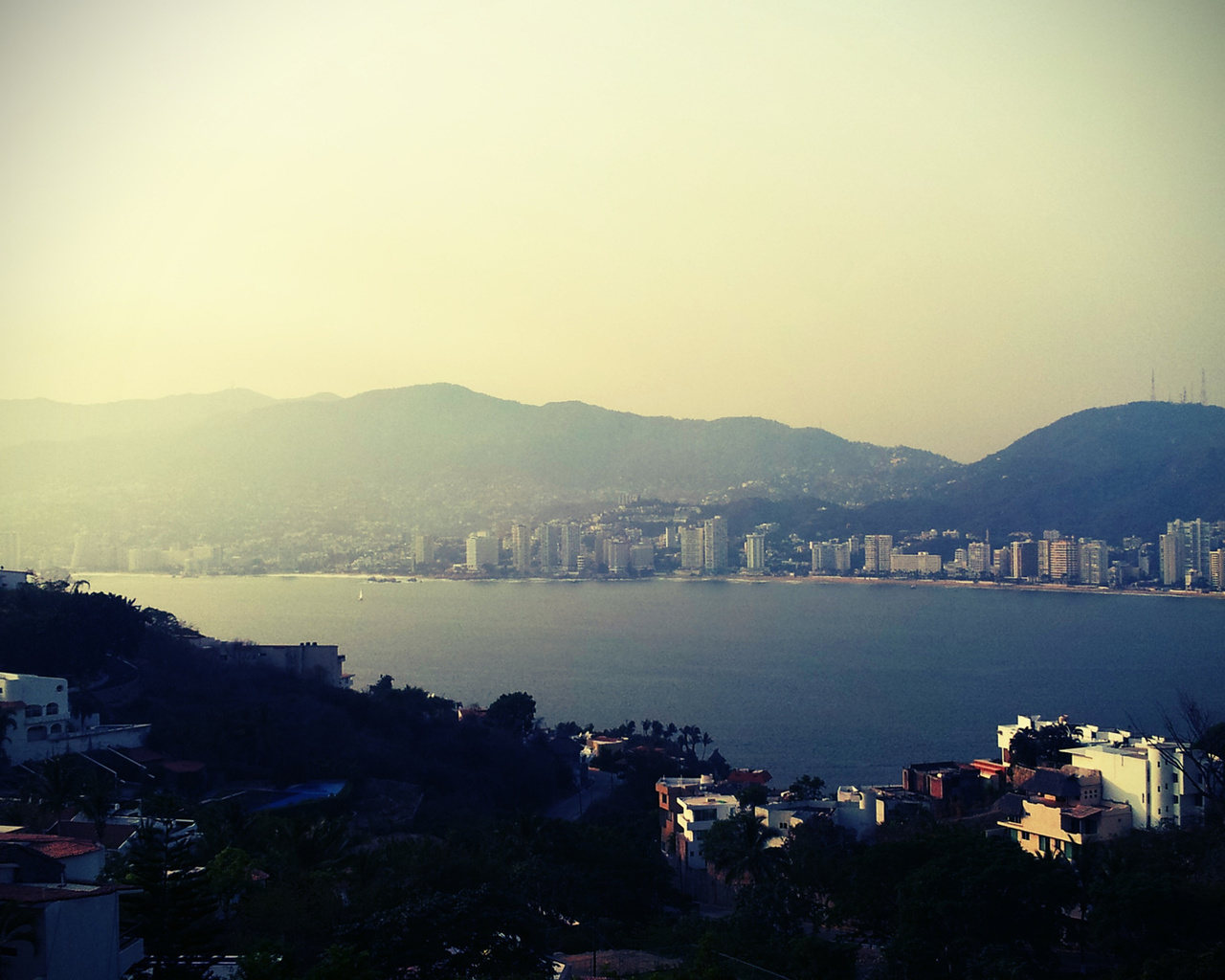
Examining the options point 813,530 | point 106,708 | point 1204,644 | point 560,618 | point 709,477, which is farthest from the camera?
point 709,477

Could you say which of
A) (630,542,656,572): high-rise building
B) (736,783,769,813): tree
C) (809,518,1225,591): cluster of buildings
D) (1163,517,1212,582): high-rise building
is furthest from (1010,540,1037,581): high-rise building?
(736,783,769,813): tree

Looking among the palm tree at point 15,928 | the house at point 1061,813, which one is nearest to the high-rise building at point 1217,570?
the house at point 1061,813

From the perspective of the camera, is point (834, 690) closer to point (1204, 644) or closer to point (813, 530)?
point (1204, 644)

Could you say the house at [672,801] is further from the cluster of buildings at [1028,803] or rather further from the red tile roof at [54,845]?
the red tile roof at [54,845]

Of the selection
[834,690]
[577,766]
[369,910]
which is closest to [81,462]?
[834,690]

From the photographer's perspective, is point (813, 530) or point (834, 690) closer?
point (834, 690)
